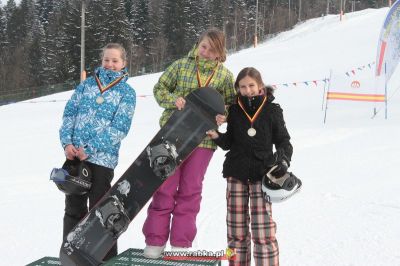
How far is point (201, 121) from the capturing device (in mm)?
2955

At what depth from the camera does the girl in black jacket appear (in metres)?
2.89

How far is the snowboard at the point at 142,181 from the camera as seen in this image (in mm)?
2793

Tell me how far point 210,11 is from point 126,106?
55.4 metres

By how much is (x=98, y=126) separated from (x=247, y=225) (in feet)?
3.79

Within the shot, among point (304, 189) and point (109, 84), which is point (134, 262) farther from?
point (304, 189)

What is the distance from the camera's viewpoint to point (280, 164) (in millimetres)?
2771

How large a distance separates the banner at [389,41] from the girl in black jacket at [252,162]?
7368mm

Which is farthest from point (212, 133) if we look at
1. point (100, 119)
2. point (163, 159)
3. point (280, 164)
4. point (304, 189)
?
point (304, 189)

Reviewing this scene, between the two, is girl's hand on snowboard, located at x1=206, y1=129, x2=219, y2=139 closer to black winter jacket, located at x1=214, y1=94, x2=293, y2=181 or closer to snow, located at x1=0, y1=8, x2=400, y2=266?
black winter jacket, located at x1=214, y1=94, x2=293, y2=181

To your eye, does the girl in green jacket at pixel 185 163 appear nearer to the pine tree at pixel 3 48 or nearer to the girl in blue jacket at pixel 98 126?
the girl in blue jacket at pixel 98 126

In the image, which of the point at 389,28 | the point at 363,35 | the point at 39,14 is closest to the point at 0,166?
the point at 389,28

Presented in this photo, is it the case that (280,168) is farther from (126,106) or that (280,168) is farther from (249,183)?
(126,106)

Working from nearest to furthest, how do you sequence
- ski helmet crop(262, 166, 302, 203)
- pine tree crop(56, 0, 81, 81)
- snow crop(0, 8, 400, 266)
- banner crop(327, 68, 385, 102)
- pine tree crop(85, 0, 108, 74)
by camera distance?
ski helmet crop(262, 166, 302, 203)
snow crop(0, 8, 400, 266)
banner crop(327, 68, 385, 102)
pine tree crop(85, 0, 108, 74)
pine tree crop(56, 0, 81, 81)

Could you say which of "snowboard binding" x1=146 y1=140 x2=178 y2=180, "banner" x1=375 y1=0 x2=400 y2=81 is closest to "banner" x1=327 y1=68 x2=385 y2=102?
"banner" x1=375 y1=0 x2=400 y2=81
